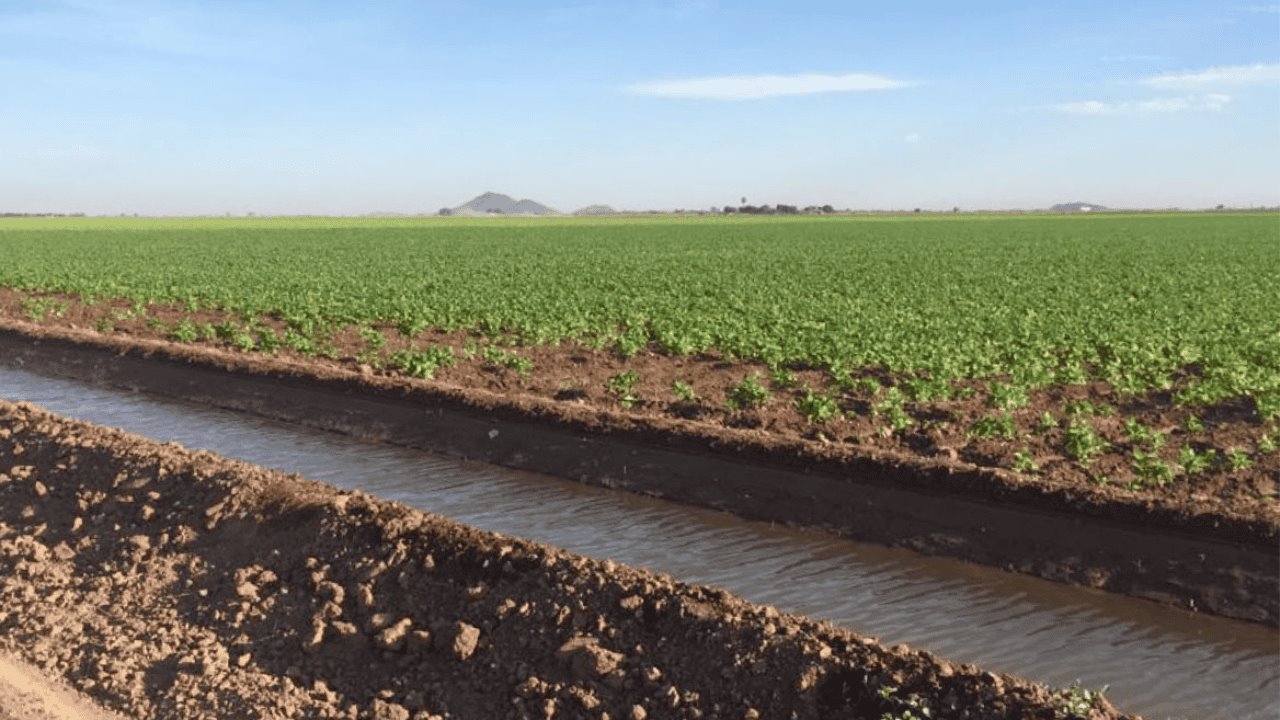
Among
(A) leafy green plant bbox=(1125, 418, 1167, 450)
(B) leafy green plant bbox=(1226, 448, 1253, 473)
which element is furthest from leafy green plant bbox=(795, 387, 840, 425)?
(B) leafy green plant bbox=(1226, 448, 1253, 473)

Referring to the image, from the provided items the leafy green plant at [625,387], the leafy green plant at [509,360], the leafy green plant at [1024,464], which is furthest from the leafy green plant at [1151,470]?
the leafy green plant at [509,360]

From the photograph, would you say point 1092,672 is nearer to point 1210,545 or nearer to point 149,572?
point 1210,545

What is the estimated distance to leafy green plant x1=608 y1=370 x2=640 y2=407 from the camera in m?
14.7

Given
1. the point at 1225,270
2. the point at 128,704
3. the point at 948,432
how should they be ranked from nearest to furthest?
the point at 128,704
the point at 948,432
the point at 1225,270

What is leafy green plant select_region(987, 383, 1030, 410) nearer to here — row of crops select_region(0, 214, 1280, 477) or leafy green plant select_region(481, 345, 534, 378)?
row of crops select_region(0, 214, 1280, 477)

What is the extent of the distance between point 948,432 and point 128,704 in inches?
362

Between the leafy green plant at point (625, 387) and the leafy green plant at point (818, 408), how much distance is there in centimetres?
232

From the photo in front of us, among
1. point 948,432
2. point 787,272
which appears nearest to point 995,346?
point 948,432

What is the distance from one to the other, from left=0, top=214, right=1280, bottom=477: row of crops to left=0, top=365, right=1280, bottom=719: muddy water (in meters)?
2.52

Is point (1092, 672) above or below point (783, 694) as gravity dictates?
below

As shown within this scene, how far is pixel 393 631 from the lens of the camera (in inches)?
291

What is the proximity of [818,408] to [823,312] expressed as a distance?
10.0 m

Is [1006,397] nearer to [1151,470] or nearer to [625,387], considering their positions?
[1151,470]

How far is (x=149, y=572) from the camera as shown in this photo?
8.89m
